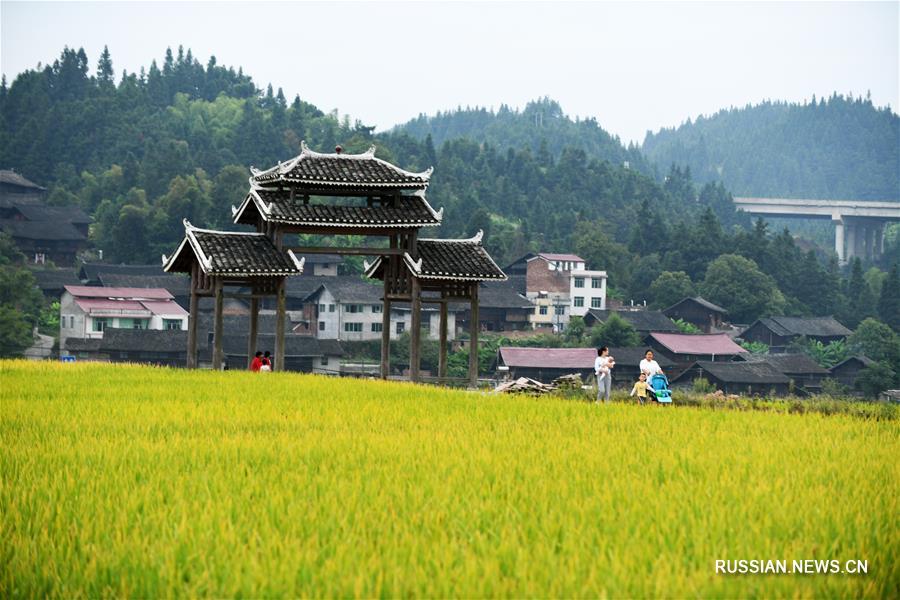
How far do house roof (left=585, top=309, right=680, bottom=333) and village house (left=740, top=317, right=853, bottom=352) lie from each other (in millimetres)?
7386

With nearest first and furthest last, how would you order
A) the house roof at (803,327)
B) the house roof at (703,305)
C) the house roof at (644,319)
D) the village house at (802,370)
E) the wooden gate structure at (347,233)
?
the wooden gate structure at (347,233) < the village house at (802,370) < the house roof at (644,319) < the house roof at (803,327) < the house roof at (703,305)

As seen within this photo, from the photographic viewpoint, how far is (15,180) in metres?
100

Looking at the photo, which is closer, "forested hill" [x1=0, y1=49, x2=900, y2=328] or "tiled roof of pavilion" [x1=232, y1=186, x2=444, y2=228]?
"tiled roof of pavilion" [x1=232, y1=186, x2=444, y2=228]

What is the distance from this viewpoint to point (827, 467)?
1061 cm

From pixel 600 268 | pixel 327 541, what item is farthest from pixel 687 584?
pixel 600 268

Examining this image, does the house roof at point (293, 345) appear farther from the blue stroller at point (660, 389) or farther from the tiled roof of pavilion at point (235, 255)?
the blue stroller at point (660, 389)

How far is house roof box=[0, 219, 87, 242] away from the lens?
86.0 m

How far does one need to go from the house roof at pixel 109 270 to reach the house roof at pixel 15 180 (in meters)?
25.5

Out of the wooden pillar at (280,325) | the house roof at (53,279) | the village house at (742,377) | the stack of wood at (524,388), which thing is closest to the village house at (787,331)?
the village house at (742,377)

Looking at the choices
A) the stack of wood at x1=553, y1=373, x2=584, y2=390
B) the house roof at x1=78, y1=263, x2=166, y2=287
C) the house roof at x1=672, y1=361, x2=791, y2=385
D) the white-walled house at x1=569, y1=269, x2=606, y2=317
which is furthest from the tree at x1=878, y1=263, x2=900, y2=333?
the stack of wood at x1=553, y1=373, x2=584, y2=390

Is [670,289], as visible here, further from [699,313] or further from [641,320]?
[641,320]

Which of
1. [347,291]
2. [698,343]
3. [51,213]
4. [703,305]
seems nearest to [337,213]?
[347,291]

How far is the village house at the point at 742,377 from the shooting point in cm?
6372

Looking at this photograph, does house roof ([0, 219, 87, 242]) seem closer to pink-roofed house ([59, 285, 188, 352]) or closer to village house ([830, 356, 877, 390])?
pink-roofed house ([59, 285, 188, 352])
